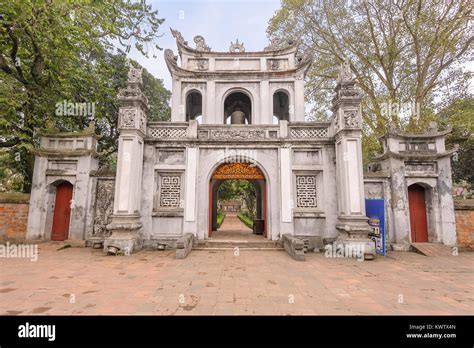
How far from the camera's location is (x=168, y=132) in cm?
902

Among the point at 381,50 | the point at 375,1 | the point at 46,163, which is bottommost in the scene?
the point at 46,163

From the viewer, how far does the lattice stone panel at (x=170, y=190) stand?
866 cm

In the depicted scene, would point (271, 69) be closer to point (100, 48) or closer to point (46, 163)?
point (100, 48)

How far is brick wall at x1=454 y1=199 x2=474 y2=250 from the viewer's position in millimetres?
8445

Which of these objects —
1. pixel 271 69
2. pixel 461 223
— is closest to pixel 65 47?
pixel 271 69

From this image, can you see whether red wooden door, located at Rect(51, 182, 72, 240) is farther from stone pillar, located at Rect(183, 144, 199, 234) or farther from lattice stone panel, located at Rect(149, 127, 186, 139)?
stone pillar, located at Rect(183, 144, 199, 234)

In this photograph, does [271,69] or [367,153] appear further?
[367,153]

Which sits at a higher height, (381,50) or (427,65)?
(381,50)

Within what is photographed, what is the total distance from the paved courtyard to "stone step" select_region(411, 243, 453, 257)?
1.65 feet

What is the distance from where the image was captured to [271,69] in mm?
11820

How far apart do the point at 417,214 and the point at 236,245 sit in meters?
7.15

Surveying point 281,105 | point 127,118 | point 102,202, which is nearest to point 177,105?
point 127,118

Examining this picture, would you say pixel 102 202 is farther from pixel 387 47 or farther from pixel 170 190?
pixel 387 47

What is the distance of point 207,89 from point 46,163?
757cm
